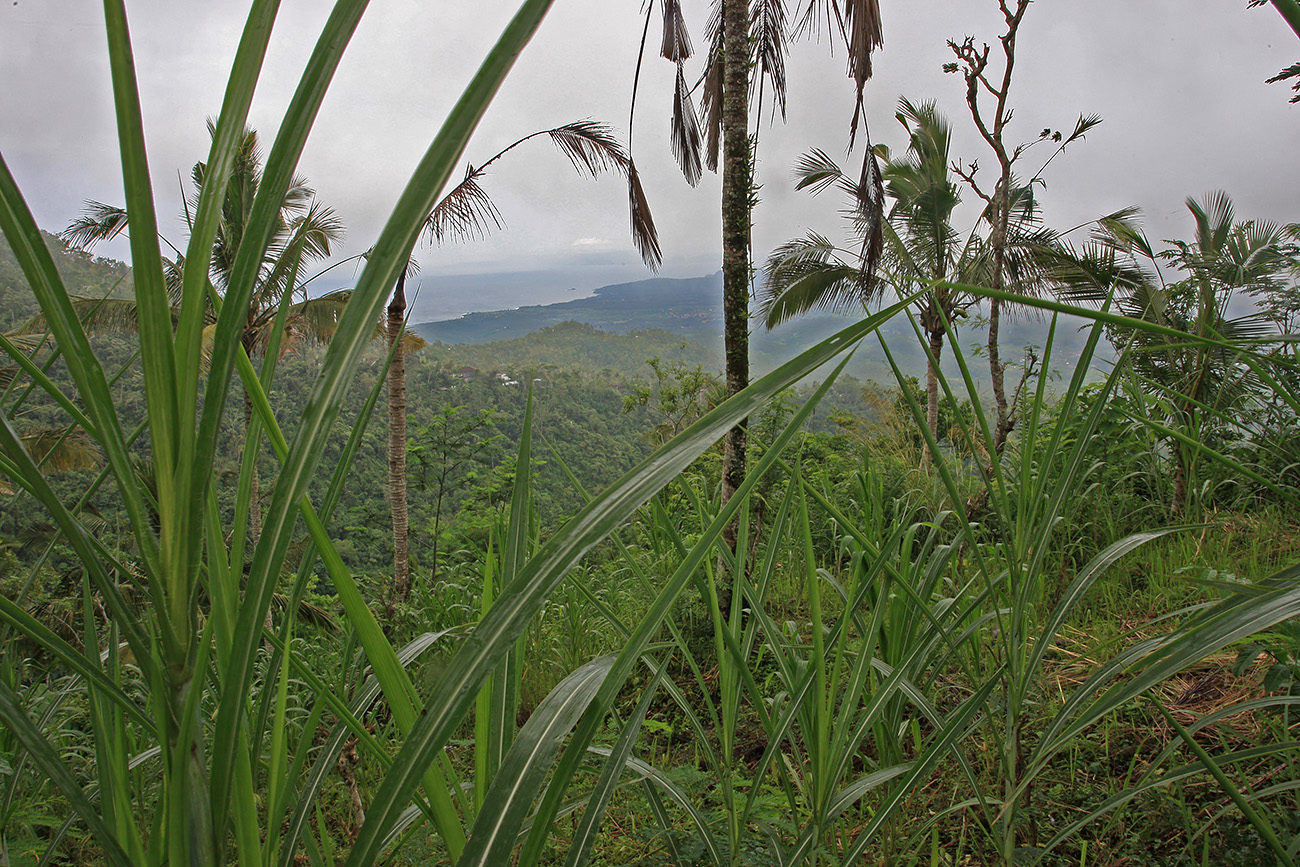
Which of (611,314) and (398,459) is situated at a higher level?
(611,314)

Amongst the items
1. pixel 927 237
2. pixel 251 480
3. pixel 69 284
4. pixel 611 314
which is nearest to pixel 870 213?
pixel 927 237

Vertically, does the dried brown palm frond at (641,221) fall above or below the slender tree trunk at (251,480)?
above

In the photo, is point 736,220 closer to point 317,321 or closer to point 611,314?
point 317,321

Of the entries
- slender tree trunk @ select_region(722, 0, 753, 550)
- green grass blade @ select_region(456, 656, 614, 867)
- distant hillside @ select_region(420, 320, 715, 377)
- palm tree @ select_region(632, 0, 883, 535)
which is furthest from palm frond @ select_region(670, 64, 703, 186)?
distant hillside @ select_region(420, 320, 715, 377)

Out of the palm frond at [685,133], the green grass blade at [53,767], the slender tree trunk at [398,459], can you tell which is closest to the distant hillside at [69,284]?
the slender tree trunk at [398,459]

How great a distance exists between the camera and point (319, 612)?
4.02 metres

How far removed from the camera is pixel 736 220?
2133mm

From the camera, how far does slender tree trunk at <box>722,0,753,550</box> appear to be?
2.06 m

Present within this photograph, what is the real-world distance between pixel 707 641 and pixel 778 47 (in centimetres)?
372

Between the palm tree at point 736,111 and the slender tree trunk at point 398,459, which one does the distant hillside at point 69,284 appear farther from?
the palm tree at point 736,111

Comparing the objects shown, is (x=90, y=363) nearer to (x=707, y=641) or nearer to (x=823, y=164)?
(x=707, y=641)

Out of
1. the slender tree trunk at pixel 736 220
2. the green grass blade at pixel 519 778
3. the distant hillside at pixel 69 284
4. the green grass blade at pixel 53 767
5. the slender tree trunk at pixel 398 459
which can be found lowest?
the slender tree trunk at pixel 398 459

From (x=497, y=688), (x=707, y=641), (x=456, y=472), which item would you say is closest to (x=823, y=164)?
(x=456, y=472)

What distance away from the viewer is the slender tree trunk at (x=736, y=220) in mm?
2060
